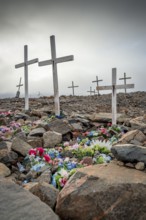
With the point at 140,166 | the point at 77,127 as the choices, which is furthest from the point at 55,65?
the point at 140,166

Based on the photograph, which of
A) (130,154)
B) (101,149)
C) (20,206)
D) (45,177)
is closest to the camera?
(20,206)

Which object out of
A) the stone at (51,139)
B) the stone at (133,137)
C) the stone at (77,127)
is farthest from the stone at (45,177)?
the stone at (77,127)

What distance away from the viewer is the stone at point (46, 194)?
3449mm

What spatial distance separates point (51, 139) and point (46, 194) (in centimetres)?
427

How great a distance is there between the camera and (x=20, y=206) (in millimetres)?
2871

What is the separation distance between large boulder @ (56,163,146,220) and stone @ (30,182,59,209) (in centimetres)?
17

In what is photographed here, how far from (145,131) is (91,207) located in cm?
542

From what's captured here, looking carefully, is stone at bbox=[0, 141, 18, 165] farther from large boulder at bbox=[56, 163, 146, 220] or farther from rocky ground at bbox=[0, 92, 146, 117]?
rocky ground at bbox=[0, 92, 146, 117]

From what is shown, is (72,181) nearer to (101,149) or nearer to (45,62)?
(101,149)

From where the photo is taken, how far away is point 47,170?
545 cm

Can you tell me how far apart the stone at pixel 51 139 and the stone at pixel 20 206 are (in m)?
4.37

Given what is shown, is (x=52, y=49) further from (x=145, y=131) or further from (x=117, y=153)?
(x=117, y=153)

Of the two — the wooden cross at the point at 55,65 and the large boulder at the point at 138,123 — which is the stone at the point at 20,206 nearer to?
the large boulder at the point at 138,123

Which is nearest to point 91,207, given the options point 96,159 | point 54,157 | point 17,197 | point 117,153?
point 17,197
